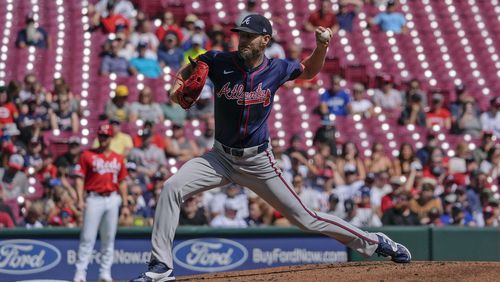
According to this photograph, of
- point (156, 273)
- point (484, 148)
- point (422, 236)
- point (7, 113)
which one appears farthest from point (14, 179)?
point (484, 148)

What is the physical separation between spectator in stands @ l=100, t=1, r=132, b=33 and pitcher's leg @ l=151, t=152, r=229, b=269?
30.0 ft

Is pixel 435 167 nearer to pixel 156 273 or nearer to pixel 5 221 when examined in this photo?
pixel 5 221

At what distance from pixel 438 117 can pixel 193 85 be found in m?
9.39

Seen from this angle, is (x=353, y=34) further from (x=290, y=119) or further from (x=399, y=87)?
(x=290, y=119)

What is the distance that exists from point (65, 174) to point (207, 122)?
237 centimetres

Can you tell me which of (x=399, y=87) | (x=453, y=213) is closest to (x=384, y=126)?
(x=399, y=87)

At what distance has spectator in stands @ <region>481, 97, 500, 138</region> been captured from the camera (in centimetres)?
1542

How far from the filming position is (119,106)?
13984 mm

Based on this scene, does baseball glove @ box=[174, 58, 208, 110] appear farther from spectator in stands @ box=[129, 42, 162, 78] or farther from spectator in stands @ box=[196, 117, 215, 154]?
spectator in stands @ box=[129, 42, 162, 78]

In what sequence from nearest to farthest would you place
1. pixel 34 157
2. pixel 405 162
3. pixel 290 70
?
pixel 290 70, pixel 34 157, pixel 405 162

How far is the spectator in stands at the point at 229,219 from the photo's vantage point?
1220 cm

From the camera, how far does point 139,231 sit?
11.2 m

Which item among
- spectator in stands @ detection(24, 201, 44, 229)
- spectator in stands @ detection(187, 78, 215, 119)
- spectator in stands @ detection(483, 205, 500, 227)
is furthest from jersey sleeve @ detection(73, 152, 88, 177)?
spectator in stands @ detection(483, 205, 500, 227)

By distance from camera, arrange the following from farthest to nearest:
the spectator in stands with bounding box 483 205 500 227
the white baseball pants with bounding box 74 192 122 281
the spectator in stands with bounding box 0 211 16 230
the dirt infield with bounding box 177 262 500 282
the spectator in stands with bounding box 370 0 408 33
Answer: the spectator in stands with bounding box 370 0 408 33, the spectator in stands with bounding box 483 205 500 227, the spectator in stands with bounding box 0 211 16 230, the white baseball pants with bounding box 74 192 122 281, the dirt infield with bounding box 177 262 500 282
